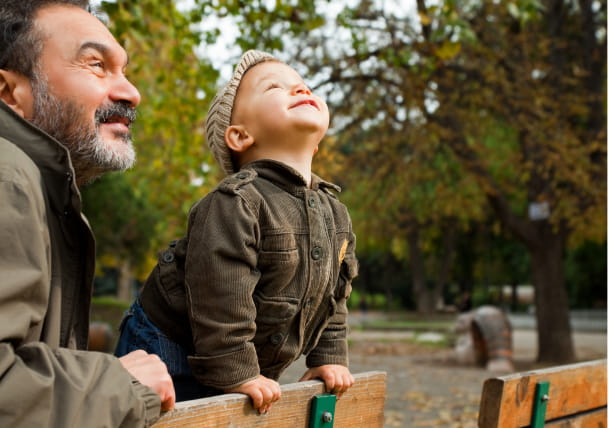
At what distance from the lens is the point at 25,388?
45.3 inches

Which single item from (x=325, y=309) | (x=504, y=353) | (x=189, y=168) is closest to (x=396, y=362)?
(x=504, y=353)

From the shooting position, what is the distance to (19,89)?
166cm

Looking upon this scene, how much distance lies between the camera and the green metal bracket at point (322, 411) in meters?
1.66

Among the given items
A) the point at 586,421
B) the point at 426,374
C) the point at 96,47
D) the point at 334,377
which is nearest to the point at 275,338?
the point at 334,377

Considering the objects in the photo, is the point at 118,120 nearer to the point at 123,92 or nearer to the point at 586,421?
the point at 123,92

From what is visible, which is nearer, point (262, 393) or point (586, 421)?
point (262, 393)

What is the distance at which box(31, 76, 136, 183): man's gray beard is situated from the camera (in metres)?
1.65

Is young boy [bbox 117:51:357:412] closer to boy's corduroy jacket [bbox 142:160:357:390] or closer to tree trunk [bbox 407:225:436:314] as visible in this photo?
boy's corduroy jacket [bbox 142:160:357:390]

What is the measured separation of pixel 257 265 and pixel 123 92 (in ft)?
1.94

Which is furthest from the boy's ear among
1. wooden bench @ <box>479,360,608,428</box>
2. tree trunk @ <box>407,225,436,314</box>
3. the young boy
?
tree trunk @ <box>407,225,436,314</box>

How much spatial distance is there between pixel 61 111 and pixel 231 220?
507 millimetres

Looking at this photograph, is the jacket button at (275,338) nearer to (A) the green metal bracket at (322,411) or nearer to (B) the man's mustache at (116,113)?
(A) the green metal bracket at (322,411)

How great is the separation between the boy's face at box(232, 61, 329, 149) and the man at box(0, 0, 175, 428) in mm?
424

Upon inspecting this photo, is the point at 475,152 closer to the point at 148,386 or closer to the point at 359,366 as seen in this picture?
the point at 359,366
